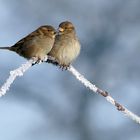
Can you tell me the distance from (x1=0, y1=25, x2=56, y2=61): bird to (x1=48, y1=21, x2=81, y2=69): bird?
152mm

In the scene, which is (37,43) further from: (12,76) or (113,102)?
(12,76)

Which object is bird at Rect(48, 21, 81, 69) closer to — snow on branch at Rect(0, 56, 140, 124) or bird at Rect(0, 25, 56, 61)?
bird at Rect(0, 25, 56, 61)

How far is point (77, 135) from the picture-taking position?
16.6 meters

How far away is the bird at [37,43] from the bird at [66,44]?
15cm

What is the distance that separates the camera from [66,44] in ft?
25.6

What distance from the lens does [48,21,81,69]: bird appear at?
752 centimetres

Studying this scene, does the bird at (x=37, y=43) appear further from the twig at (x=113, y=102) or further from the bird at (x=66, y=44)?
the twig at (x=113, y=102)

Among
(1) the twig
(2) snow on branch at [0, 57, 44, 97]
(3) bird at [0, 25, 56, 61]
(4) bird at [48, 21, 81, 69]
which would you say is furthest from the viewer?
(4) bird at [48, 21, 81, 69]

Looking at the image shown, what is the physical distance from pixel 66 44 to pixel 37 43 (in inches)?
14.8

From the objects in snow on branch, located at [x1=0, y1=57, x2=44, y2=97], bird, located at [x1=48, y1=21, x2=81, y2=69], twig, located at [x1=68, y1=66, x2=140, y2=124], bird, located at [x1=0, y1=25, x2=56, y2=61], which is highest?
bird, located at [x1=48, y1=21, x2=81, y2=69]

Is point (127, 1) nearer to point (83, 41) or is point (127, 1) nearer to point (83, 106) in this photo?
point (83, 41)

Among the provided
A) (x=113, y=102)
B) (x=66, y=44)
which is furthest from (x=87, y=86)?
(x=66, y=44)

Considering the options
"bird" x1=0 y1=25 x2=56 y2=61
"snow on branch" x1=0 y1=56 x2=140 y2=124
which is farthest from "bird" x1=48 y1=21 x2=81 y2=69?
"snow on branch" x1=0 y1=56 x2=140 y2=124

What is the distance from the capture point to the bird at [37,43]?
7.12m
